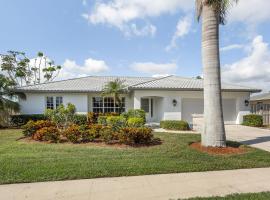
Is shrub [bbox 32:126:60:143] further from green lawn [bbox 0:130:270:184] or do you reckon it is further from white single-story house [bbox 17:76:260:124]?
white single-story house [bbox 17:76:260:124]

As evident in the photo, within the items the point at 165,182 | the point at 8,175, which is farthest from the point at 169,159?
the point at 8,175

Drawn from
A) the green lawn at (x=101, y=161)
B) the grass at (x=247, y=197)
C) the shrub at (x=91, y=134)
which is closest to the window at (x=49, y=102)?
the green lawn at (x=101, y=161)

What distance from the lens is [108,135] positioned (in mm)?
10789

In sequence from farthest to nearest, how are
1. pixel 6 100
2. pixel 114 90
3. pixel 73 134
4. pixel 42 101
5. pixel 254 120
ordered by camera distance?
1. pixel 42 101
2. pixel 114 90
3. pixel 254 120
4. pixel 6 100
5. pixel 73 134

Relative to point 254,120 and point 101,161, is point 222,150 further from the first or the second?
point 254,120

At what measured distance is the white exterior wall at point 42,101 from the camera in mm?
20359

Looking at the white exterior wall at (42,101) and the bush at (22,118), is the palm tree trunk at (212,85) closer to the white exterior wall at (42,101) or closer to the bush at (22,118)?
the white exterior wall at (42,101)

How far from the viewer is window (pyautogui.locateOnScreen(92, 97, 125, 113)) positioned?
22172 mm

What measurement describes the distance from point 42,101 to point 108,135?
11.9 meters

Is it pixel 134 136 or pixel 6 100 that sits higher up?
pixel 6 100

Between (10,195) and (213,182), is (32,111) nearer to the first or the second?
(10,195)

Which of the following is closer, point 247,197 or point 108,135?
point 247,197

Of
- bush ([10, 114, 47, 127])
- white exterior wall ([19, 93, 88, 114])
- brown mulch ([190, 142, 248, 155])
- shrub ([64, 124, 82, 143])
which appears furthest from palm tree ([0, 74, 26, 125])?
brown mulch ([190, 142, 248, 155])

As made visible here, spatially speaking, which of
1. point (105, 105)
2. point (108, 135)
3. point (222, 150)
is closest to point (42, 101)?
point (105, 105)
